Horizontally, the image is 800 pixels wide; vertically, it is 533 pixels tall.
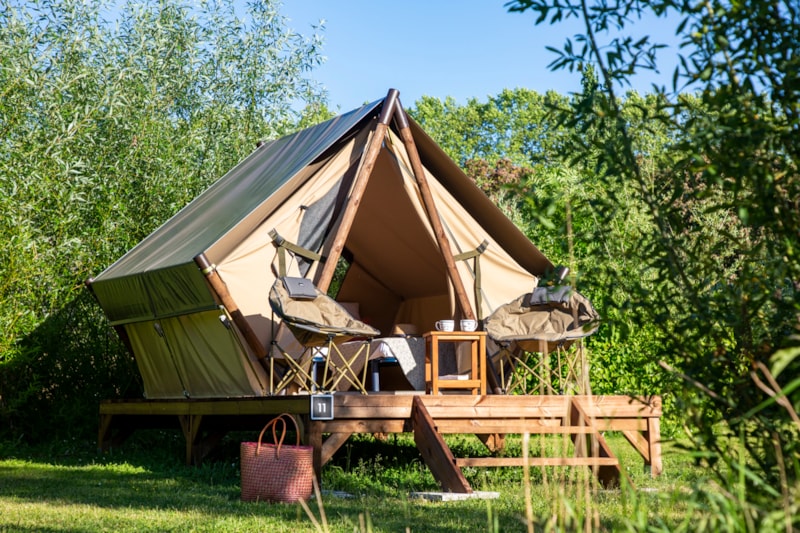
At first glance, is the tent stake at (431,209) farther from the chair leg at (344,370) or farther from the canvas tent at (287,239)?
the chair leg at (344,370)

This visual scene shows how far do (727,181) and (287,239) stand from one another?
14.0ft

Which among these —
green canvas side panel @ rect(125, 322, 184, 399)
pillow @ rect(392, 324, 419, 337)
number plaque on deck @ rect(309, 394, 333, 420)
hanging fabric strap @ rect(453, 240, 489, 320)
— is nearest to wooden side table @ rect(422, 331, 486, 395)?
hanging fabric strap @ rect(453, 240, 489, 320)

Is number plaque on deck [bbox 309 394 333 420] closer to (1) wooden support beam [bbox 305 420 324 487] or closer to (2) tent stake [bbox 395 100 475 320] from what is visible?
(1) wooden support beam [bbox 305 420 324 487]

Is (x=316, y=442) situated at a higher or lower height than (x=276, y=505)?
higher

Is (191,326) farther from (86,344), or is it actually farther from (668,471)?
(668,471)

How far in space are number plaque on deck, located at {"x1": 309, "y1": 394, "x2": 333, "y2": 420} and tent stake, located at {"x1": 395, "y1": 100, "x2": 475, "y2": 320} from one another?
5.64 ft

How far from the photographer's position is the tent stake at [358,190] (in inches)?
238

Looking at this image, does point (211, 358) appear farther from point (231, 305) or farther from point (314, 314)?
point (314, 314)

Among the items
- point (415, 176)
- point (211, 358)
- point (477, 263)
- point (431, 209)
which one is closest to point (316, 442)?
point (211, 358)

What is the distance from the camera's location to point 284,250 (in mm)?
6266

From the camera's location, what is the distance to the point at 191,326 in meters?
6.71

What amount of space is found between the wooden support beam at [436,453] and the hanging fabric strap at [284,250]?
1443 millimetres

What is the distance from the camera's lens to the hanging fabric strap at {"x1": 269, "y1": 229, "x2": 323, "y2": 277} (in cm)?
622

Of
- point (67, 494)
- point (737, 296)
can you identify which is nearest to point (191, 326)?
point (67, 494)
